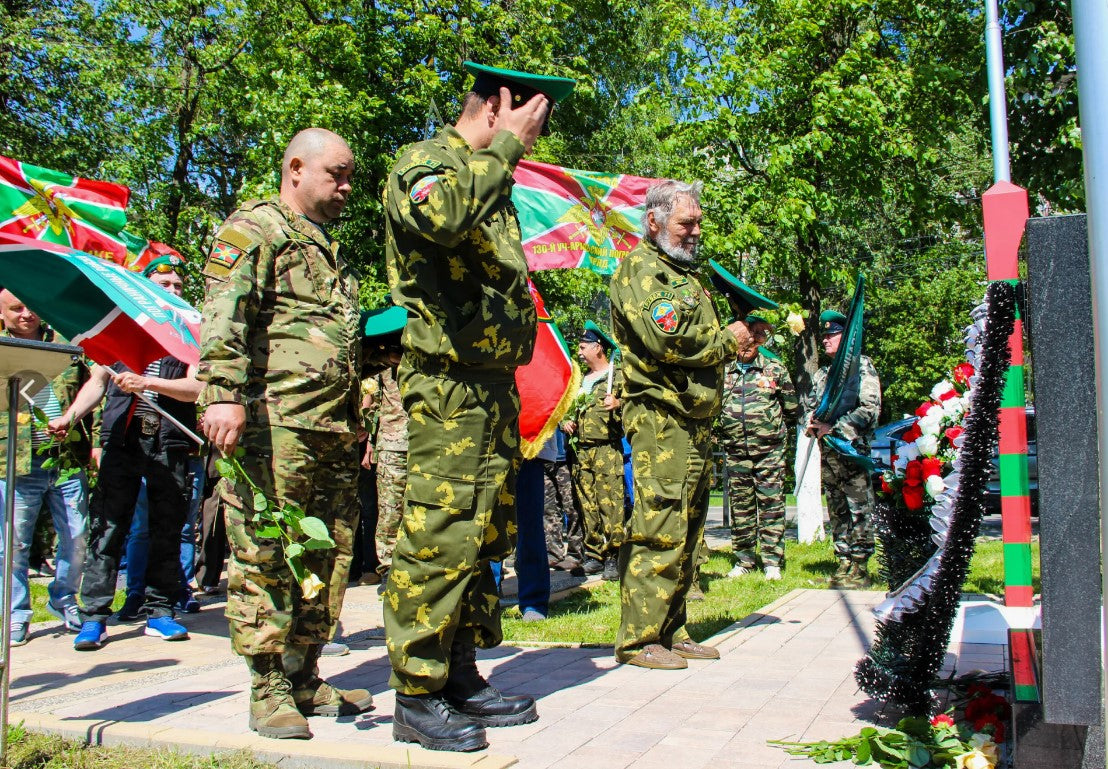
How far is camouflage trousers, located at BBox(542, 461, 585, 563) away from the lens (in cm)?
1016

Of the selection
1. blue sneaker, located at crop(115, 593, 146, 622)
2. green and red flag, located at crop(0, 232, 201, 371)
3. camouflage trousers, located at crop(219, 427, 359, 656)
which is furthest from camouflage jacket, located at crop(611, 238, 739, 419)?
blue sneaker, located at crop(115, 593, 146, 622)

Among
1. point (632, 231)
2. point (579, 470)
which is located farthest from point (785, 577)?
point (632, 231)

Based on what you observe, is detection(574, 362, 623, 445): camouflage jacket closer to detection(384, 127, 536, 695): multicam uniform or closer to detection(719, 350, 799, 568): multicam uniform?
detection(719, 350, 799, 568): multicam uniform

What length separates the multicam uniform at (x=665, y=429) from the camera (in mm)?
4828

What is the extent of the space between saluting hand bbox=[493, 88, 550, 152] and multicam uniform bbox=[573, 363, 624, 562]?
5.47 meters

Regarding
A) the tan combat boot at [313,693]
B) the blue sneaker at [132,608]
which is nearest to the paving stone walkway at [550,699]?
the tan combat boot at [313,693]

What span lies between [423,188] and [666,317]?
71.4 inches

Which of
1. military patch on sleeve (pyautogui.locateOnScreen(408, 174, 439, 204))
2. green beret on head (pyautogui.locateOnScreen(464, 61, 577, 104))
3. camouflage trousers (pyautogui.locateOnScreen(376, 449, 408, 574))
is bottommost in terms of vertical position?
camouflage trousers (pyautogui.locateOnScreen(376, 449, 408, 574))

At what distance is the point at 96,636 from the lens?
5852 millimetres

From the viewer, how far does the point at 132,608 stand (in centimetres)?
679

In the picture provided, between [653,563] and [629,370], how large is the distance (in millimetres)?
1037

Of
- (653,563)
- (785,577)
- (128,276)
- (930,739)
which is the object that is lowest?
(785,577)

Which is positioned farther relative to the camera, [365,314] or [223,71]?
[223,71]

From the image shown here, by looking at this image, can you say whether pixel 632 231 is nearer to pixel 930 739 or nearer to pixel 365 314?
pixel 365 314
